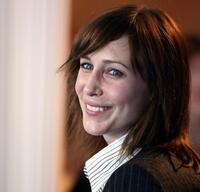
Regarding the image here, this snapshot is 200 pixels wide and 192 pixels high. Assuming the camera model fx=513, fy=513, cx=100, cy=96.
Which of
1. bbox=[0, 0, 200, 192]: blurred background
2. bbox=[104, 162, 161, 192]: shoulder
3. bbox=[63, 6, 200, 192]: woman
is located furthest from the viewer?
bbox=[0, 0, 200, 192]: blurred background

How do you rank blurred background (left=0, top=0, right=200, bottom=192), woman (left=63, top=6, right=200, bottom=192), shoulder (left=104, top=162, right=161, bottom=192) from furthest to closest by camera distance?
1. blurred background (left=0, top=0, right=200, bottom=192)
2. woman (left=63, top=6, right=200, bottom=192)
3. shoulder (left=104, top=162, right=161, bottom=192)

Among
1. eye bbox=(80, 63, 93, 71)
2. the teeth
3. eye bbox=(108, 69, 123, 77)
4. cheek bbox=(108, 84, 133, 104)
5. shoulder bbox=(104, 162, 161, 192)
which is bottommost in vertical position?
shoulder bbox=(104, 162, 161, 192)

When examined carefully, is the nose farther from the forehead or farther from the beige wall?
the beige wall

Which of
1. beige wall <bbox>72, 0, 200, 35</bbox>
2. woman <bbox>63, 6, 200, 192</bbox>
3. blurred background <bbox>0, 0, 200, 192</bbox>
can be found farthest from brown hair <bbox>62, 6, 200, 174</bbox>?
beige wall <bbox>72, 0, 200, 35</bbox>

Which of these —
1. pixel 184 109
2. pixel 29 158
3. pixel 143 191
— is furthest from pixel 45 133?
pixel 143 191

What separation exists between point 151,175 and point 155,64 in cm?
22

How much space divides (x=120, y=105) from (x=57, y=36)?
1.21 meters

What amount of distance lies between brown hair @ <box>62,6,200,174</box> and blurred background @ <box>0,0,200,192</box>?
105 cm

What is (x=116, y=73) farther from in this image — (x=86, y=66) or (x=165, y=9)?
(x=165, y=9)

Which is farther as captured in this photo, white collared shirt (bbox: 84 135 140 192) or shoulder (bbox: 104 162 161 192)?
white collared shirt (bbox: 84 135 140 192)

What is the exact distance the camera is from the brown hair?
0.97 m

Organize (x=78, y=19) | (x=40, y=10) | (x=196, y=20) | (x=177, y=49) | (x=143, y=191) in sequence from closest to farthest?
(x=143, y=191) < (x=177, y=49) < (x=40, y=10) < (x=78, y=19) < (x=196, y=20)

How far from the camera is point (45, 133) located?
88.3 inches

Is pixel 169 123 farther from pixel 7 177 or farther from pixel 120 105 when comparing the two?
pixel 7 177
